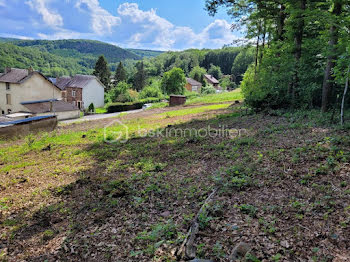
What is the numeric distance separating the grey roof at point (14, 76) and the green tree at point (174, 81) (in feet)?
92.6

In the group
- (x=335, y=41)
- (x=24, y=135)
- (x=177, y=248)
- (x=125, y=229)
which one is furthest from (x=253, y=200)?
(x=24, y=135)

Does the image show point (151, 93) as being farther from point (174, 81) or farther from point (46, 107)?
point (46, 107)

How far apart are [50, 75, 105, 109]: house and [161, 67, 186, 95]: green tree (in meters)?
15.7

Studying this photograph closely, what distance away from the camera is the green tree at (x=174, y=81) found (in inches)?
2072

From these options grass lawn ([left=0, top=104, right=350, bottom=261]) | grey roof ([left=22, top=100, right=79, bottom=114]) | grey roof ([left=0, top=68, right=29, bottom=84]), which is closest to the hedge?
grey roof ([left=22, top=100, right=79, bottom=114])

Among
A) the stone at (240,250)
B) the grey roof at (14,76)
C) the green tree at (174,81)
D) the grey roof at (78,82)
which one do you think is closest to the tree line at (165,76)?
the green tree at (174,81)

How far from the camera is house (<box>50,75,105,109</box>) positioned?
4728cm

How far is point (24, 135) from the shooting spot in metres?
15.1

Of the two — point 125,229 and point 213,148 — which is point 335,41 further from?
point 125,229

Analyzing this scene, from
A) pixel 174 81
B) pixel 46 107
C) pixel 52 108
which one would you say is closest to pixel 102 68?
pixel 174 81

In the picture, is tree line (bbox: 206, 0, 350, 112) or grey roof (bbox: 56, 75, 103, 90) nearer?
tree line (bbox: 206, 0, 350, 112)

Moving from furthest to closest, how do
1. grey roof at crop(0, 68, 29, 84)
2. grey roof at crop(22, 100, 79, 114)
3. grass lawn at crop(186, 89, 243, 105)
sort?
1. grey roof at crop(0, 68, 29, 84)
2. grey roof at crop(22, 100, 79, 114)
3. grass lawn at crop(186, 89, 243, 105)

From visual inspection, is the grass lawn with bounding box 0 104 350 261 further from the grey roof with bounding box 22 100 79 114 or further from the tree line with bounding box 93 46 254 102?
the grey roof with bounding box 22 100 79 114

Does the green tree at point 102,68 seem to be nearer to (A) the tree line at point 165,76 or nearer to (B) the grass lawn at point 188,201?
(A) the tree line at point 165,76
